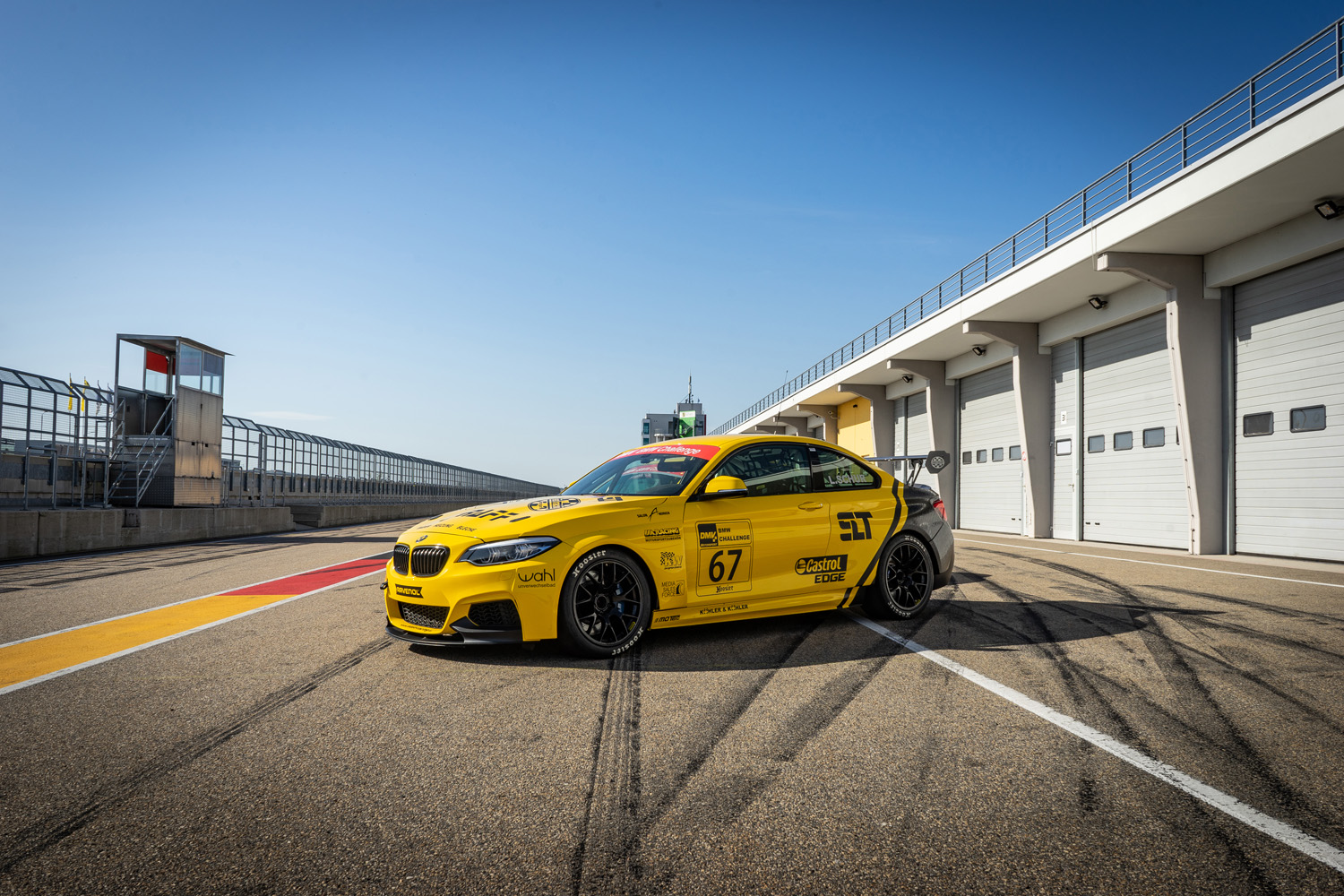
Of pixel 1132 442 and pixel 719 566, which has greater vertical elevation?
pixel 1132 442

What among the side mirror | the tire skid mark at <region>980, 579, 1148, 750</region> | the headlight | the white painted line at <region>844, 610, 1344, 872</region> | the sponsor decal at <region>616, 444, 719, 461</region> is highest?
the sponsor decal at <region>616, 444, 719, 461</region>

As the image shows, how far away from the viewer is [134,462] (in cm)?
1731

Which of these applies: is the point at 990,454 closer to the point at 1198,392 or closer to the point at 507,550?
the point at 1198,392

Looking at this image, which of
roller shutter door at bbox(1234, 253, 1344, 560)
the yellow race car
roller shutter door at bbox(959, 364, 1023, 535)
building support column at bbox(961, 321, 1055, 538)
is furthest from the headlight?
roller shutter door at bbox(959, 364, 1023, 535)

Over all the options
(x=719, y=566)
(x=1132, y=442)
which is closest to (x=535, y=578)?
(x=719, y=566)

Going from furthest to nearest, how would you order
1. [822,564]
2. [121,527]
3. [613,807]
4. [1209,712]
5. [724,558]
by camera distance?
[121,527] < [822,564] < [724,558] < [1209,712] < [613,807]

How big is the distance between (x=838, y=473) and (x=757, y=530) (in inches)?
43.3

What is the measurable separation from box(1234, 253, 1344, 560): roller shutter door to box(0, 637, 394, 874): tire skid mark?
1457 cm

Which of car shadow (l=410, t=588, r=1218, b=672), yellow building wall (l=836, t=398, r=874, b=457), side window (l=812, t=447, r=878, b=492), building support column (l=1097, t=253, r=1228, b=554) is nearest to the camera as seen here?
car shadow (l=410, t=588, r=1218, b=672)

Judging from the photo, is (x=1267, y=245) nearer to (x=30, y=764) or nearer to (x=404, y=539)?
(x=404, y=539)

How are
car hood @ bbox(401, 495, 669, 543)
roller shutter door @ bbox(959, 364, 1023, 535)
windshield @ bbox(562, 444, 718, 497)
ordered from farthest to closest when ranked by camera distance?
roller shutter door @ bbox(959, 364, 1023, 535) < windshield @ bbox(562, 444, 718, 497) < car hood @ bbox(401, 495, 669, 543)

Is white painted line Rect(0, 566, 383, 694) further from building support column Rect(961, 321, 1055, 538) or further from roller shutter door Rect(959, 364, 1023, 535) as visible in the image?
roller shutter door Rect(959, 364, 1023, 535)

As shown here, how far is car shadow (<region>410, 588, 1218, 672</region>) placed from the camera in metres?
5.22

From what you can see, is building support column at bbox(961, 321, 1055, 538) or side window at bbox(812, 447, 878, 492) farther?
building support column at bbox(961, 321, 1055, 538)
